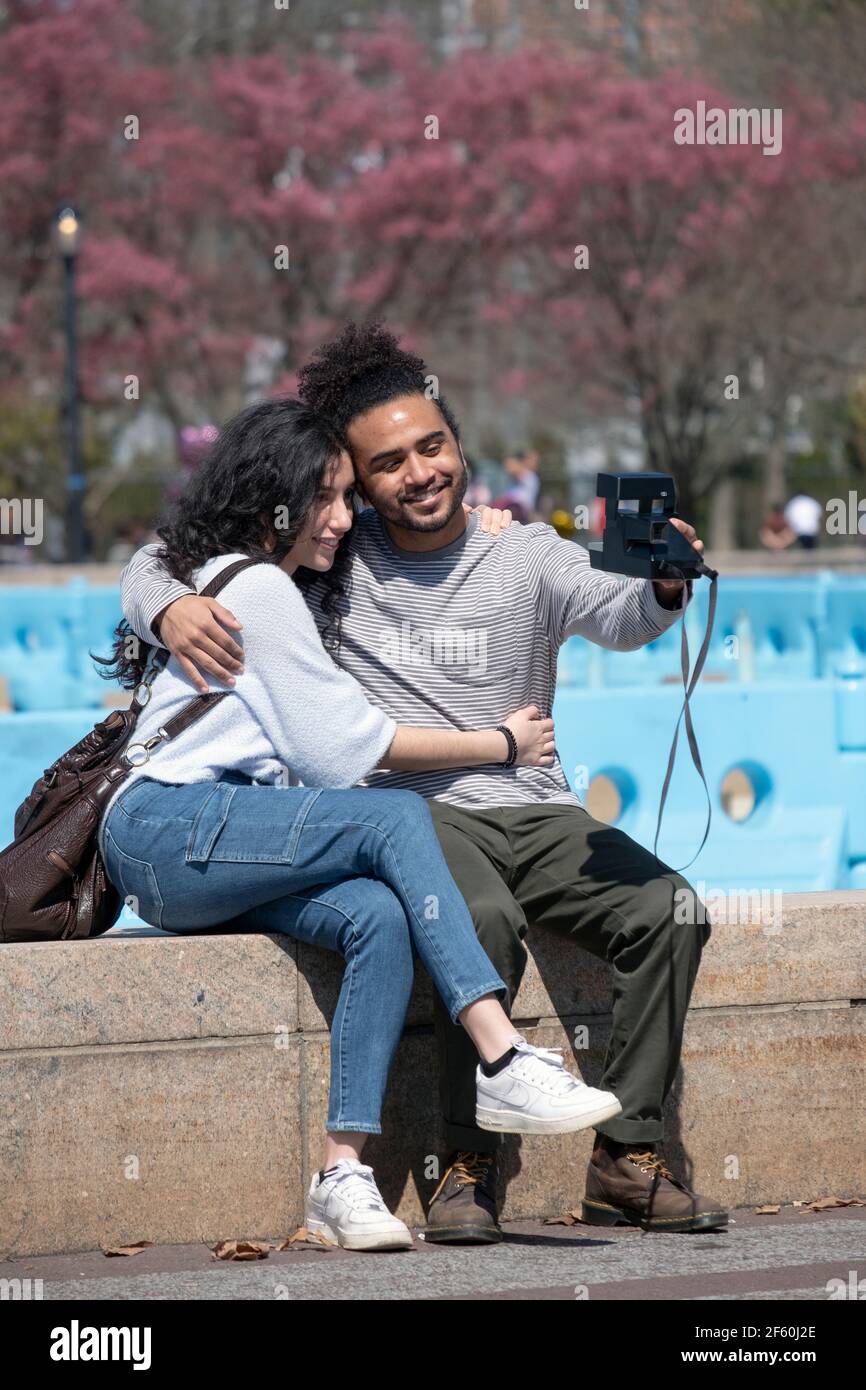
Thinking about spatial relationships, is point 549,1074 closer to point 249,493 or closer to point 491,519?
point 249,493

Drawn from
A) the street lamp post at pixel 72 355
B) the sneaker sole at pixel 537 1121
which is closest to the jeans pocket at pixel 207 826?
the sneaker sole at pixel 537 1121

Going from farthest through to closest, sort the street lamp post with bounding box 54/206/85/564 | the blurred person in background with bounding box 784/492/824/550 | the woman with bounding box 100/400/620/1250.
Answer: the blurred person in background with bounding box 784/492/824/550
the street lamp post with bounding box 54/206/85/564
the woman with bounding box 100/400/620/1250

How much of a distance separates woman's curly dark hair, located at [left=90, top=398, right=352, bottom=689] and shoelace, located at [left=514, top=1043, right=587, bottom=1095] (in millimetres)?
1303

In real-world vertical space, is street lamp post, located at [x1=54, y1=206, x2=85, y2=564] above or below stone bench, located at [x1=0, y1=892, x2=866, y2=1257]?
above

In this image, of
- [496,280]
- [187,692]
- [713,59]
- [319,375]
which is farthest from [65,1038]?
[496,280]

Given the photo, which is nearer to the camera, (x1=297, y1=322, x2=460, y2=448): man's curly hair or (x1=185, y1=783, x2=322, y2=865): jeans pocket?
(x1=185, y1=783, x2=322, y2=865): jeans pocket

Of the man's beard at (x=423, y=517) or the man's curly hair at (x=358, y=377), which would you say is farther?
the man's curly hair at (x=358, y=377)

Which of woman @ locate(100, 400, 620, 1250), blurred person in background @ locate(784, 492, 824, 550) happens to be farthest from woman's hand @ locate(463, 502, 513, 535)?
blurred person in background @ locate(784, 492, 824, 550)

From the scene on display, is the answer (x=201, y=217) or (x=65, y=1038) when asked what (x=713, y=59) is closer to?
(x=201, y=217)

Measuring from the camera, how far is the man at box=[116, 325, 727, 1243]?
14.1 ft

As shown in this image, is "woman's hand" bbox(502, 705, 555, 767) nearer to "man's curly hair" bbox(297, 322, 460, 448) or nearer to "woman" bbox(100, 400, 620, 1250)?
"woman" bbox(100, 400, 620, 1250)

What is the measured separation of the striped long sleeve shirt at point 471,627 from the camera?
4.66m

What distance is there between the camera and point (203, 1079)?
430 cm

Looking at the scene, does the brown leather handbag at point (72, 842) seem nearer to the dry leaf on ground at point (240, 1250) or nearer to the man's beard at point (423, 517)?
the man's beard at point (423, 517)
